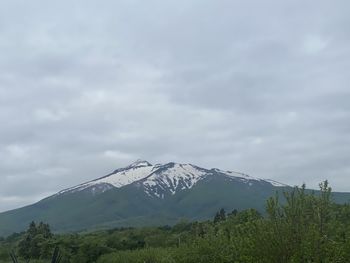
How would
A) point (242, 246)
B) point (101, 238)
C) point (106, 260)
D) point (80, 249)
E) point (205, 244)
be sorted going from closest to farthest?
point (242, 246), point (205, 244), point (106, 260), point (80, 249), point (101, 238)

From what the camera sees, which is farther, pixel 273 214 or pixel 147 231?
pixel 147 231

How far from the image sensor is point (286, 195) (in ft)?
73.3

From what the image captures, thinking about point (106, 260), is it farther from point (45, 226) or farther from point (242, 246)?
point (242, 246)

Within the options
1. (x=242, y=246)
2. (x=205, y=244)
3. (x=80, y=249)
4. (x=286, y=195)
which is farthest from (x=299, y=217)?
(x=80, y=249)

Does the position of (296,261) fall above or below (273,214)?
below

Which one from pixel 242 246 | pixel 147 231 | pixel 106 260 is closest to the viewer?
pixel 242 246

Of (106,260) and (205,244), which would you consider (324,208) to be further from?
(106,260)

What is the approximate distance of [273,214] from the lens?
22703 millimetres

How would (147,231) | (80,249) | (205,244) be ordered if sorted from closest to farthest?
(205,244)
(80,249)
(147,231)

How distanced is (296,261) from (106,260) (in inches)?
2765

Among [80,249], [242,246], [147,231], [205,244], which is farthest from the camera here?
[147,231]

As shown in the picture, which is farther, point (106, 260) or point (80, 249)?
point (80, 249)

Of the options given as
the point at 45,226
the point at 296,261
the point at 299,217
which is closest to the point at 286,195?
the point at 299,217

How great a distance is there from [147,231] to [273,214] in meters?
94.0
